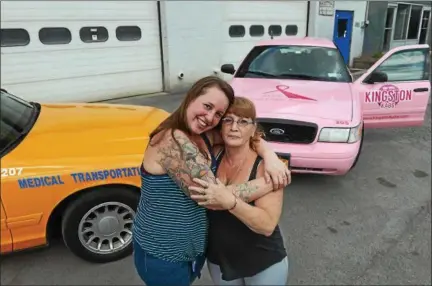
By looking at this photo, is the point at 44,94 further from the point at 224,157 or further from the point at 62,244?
the point at 224,157

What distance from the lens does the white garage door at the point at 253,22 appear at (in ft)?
32.4

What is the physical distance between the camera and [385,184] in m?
4.21

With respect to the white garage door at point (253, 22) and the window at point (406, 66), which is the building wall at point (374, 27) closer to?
the white garage door at point (253, 22)

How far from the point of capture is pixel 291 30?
1144cm

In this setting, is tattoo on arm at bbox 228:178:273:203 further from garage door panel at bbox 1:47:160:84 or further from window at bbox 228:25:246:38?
window at bbox 228:25:246:38

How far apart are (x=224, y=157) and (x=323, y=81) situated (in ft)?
11.2

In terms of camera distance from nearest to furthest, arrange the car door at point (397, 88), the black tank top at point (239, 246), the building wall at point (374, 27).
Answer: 1. the black tank top at point (239, 246)
2. the car door at point (397, 88)
3. the building wall at point (374, 27)

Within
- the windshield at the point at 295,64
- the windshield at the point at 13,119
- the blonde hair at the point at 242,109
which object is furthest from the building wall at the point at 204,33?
the blonde hair at the point at 242,109

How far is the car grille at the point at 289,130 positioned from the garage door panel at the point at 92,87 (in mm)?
5236

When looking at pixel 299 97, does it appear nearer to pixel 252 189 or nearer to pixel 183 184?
pixel 252 189

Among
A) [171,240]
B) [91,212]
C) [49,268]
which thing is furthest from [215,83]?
[49,268]

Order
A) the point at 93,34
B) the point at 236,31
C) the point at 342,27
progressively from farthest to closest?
1. the point at 342,27
2. the point at 236,31
3. the point at 93,34

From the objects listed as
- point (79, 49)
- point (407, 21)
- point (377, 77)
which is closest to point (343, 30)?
point (407, 21)

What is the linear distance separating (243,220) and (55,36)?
278 inches
